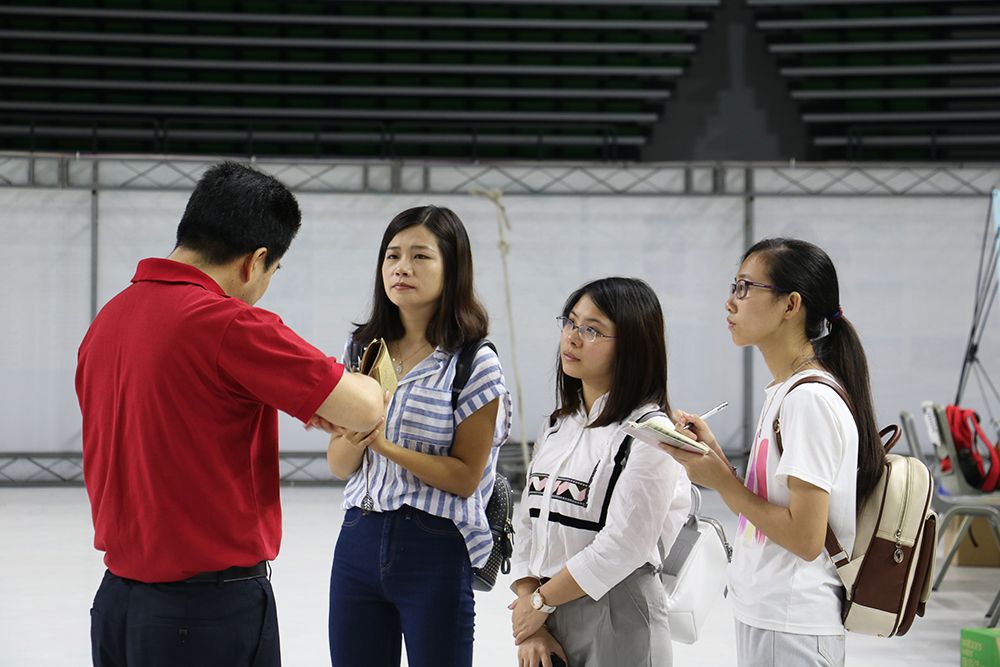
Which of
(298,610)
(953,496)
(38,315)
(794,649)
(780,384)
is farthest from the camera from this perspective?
(38,315)

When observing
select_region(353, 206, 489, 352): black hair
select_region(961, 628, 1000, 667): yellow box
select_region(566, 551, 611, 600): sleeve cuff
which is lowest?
select_region(961, 628, 1000, 667): yellow box

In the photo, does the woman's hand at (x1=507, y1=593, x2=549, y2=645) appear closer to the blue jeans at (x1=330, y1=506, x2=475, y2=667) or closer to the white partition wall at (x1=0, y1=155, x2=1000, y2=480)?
the blue jeans at (x1=330, y1=506, x2=475, y2=667)

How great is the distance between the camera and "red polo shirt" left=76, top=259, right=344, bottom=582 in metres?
1.42

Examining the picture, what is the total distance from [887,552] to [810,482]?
0.67ft

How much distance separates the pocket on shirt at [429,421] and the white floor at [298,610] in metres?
2.34

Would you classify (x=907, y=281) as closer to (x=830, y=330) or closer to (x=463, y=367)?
(x=830, y=330)

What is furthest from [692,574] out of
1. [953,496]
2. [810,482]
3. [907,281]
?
[907,281]

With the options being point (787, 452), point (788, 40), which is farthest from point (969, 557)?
point (788, 40)

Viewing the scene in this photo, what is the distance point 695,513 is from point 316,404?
3.24ft

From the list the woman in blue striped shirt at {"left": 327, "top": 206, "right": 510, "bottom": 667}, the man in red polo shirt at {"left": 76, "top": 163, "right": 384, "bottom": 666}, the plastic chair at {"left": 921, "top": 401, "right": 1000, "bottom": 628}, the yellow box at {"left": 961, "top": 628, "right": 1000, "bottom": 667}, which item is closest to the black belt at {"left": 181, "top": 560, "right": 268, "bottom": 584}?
the man in red polo shirt at {"left": 76, "top": 163, "right": 384, "bottom": 666}

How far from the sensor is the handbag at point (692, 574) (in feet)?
6.36

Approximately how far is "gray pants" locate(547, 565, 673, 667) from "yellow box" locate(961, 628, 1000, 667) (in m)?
2.24

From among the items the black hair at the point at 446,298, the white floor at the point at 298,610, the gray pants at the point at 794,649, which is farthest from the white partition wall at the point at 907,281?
the gray pants at the point at 794,649

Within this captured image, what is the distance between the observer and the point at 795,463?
1.62 metres
